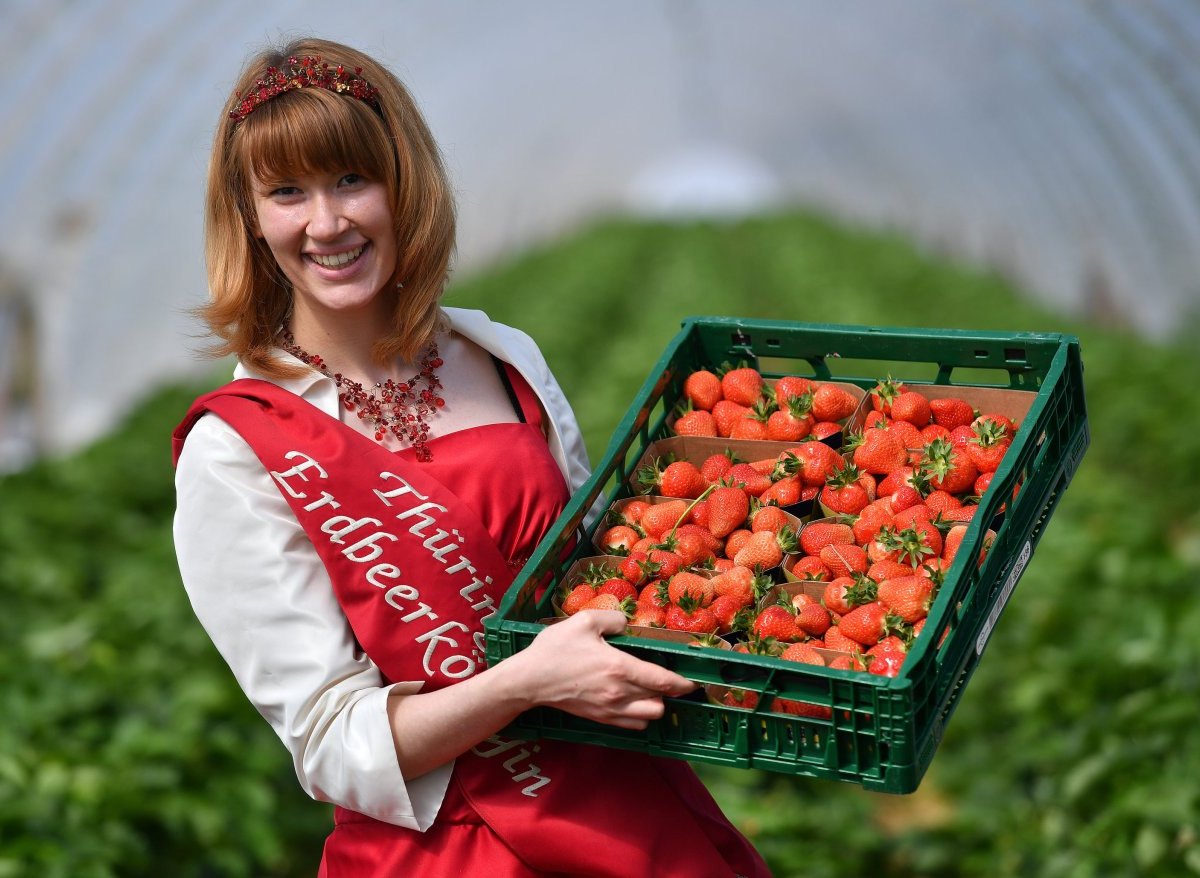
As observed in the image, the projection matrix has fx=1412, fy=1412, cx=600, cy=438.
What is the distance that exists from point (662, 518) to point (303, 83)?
82 centimetres

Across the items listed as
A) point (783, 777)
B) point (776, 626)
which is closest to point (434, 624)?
point (776, 626)

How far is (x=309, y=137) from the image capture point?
1916 mm

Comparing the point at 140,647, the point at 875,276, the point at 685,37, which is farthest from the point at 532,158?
the point at 140,647

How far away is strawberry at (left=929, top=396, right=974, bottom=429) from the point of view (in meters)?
2.31

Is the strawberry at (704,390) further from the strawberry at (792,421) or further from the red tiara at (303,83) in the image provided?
the red tiara at (303,83)

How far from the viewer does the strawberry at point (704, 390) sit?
7.91 ft

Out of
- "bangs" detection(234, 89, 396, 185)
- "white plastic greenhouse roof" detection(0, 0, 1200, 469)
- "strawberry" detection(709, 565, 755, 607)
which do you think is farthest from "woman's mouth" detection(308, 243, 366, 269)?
"white plastic greenhouse roof" detection(0, 0, 1200, 469)

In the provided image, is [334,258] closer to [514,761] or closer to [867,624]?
[514,761]

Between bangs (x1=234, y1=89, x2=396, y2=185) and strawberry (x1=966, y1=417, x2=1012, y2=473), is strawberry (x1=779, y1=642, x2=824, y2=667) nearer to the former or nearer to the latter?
strawberry (x1=966, y1=417, x2=1012, y2=473)

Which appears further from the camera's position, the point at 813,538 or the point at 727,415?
the point at 727,415

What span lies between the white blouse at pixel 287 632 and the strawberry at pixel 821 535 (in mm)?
Answer: 630

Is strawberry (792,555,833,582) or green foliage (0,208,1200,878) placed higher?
strawberry (792,555,833,582)

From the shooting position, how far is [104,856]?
3771 millimetres

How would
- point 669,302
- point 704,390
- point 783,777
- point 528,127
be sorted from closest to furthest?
point 704,390, point 783,777, point 669,302, point 528,127
